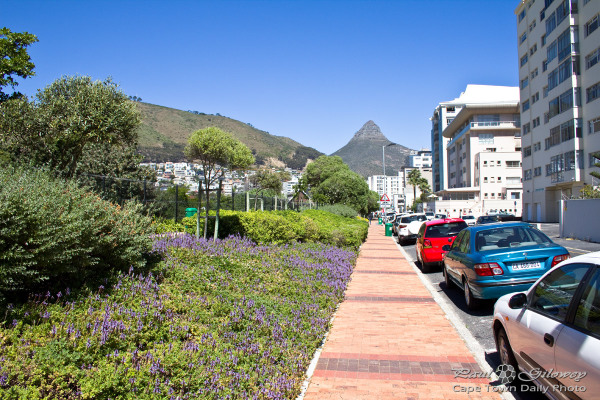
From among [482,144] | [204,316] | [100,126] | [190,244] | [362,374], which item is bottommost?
[362,374]

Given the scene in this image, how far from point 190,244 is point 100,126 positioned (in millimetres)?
4161

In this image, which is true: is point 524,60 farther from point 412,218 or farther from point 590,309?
point 590,309

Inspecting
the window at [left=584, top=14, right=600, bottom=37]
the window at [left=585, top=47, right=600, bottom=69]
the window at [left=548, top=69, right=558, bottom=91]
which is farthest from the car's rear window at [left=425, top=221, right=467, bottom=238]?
the window at [left=548, top=69, right=558, bottom=91]

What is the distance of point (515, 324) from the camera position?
443cm

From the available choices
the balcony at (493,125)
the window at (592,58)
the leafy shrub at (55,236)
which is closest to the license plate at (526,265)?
the leafy shrub at (55,236)

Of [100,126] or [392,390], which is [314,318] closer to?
[392,390]

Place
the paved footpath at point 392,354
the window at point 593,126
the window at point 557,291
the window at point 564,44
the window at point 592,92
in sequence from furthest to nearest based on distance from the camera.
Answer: the window at point 564,44, the window at point 593,126, the window at point 592,92, the paved footpath at point 392,354, the window at point 557,291

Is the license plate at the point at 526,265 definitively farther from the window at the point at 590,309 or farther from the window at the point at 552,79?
the window at the point at 552,79

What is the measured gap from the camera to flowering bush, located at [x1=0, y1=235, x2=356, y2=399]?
363 cm

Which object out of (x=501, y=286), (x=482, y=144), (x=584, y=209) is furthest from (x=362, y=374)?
(x=482, y=144)

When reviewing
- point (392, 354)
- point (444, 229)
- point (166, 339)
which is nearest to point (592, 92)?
point (444, 229)

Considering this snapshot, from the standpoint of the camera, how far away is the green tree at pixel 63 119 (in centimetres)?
1068

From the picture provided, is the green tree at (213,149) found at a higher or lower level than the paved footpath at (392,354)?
higher

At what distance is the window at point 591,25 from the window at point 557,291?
42934 millimetres
